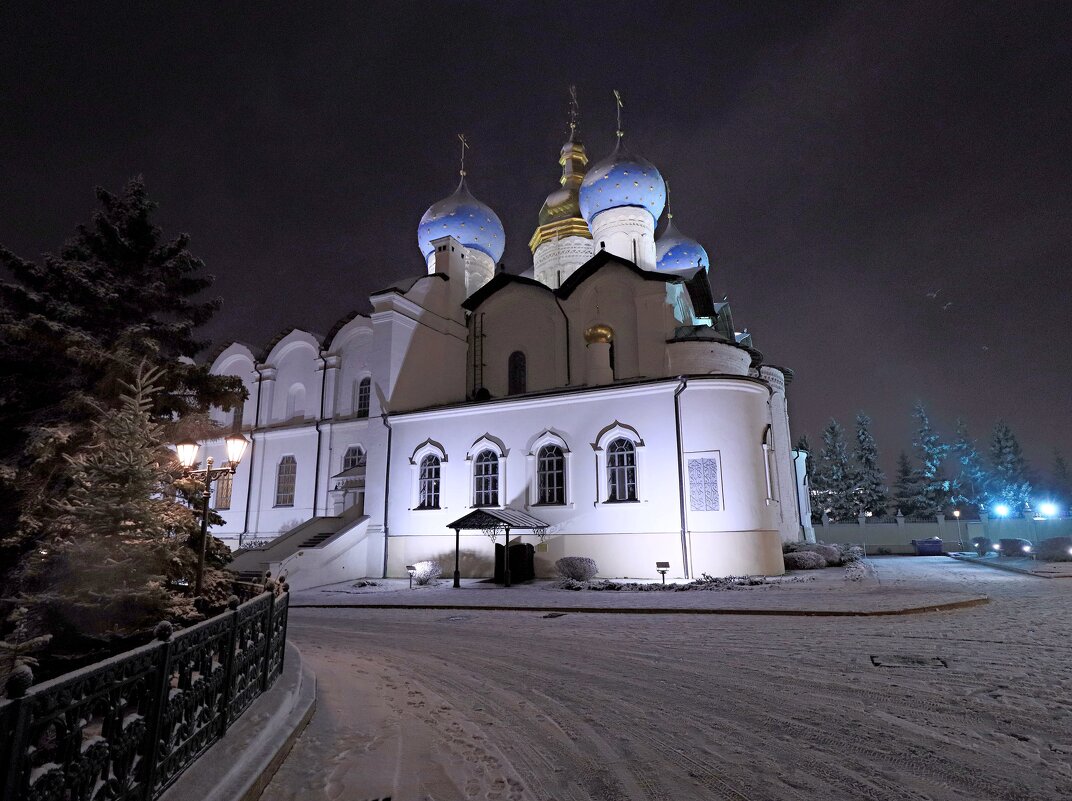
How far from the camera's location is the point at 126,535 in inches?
232

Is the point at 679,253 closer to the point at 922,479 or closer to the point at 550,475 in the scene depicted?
the point at 550,475

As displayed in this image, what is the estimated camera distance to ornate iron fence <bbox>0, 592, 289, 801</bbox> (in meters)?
2.12

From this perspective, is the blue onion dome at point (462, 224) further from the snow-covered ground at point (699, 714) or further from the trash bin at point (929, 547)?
the trash bin at point (929, 547)

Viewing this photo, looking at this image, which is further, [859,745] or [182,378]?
[182,378]

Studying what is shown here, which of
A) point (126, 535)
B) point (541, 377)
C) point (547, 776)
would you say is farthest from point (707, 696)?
point (541, 377)

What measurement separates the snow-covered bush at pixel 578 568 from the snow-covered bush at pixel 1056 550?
58.0 feet

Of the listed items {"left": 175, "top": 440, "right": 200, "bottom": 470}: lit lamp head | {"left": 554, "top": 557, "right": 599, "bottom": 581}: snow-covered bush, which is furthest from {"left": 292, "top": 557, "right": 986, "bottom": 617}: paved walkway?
{"left": 175, "top": 440, "right": 200, "bottom": 470}: lit lamp head

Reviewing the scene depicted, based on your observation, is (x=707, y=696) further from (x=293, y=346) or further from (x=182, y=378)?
(x=293, y=346)

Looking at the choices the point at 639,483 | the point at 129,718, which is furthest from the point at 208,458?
the point at 639,483

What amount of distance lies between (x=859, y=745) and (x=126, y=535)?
21.2 feet

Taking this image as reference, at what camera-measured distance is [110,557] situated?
19.1ft

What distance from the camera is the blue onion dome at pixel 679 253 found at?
28000 millimetres

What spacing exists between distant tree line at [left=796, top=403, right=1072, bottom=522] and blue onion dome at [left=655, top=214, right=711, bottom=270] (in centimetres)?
2443

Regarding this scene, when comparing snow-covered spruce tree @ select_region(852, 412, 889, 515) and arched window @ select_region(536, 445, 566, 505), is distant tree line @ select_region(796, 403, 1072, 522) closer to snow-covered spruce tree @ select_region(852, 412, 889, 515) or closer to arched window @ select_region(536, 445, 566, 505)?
snow-covered spruce tree @ select_region(852, 412, 889, 515)
